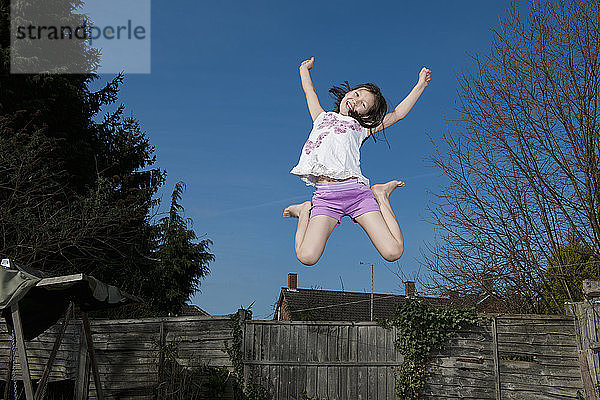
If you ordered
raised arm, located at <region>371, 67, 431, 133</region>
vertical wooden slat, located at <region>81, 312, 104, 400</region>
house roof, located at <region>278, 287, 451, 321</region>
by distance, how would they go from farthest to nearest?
house roof, located at <region>278, 287, 451, 321</region> < vertical wooden slat, located at <region>81, 312, 104, 400</region> < raised arm, located at <region>371, 67, 431, 133</region>

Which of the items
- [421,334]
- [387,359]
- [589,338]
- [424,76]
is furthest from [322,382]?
[424,76]

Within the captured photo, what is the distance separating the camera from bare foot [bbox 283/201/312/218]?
2944 millimetres

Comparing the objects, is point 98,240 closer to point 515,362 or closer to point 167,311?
point 167,311

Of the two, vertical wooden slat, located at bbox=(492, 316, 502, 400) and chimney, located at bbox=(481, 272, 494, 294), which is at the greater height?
chimney, located at bbox=(481, 272, 494, 294)

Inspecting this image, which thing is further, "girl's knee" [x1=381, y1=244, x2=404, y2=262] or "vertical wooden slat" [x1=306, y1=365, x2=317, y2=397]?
"vertical wooden slat" [x1=306, y1=365, x2=317, y2=397]

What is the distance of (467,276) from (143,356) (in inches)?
200

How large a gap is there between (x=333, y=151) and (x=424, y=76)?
76 cm

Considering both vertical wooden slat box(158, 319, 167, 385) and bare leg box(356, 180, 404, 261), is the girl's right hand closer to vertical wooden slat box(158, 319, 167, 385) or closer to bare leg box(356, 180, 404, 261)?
bare leg box(356, 180, 404, 261)

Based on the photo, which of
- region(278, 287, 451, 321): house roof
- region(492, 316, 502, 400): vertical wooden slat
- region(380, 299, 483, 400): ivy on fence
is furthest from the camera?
region(278, 287, 451, 321): house roof

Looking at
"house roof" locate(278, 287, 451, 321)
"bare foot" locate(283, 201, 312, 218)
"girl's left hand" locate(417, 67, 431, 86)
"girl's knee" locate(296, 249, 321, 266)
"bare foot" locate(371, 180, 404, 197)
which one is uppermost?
"girl's left hand" locate(417, 67, 431, 86)

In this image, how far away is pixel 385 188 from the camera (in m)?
2.97

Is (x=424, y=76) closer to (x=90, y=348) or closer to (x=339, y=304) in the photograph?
(x=90, y=348)

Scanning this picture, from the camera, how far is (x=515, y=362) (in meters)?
8.82

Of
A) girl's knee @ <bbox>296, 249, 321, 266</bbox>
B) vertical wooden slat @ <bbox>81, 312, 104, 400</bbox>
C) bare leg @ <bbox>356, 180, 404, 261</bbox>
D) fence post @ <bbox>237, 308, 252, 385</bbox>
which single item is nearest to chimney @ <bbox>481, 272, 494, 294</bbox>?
fence post @ <bbox>237, 308, 252, 385</bbox>
